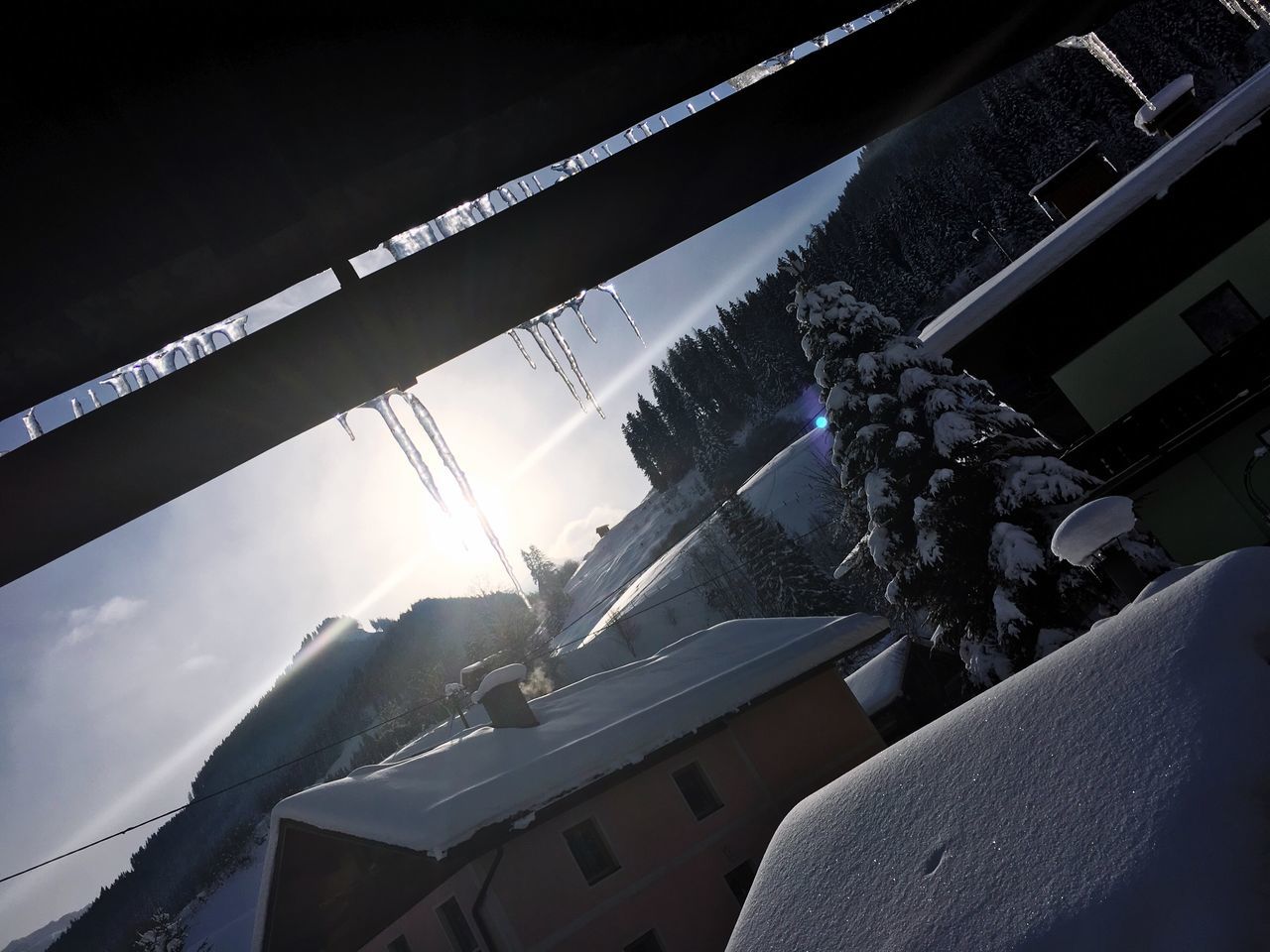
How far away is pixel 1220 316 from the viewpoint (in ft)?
42.9

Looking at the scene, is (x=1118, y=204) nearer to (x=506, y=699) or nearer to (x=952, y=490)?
(x=952, y=490)

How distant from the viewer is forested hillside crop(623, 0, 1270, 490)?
226 ft

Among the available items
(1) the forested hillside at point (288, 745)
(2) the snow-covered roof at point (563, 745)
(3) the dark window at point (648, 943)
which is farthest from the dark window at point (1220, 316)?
(1) the forested hillside at point (288, 745)

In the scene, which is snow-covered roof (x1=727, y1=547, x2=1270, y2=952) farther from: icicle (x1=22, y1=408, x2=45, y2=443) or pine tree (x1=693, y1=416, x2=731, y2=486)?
pine tree (x1=693, y1=416, x2=731, y2=486)

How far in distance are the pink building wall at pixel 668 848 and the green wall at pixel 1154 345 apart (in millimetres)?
8445

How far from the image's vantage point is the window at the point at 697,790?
13828mm

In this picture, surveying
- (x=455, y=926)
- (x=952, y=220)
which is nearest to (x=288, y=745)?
(x=952, y=220)

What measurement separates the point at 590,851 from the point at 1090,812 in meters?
12.2

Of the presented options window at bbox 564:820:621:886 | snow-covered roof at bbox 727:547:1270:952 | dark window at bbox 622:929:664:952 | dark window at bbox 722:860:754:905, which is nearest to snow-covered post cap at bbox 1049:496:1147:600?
snow-covered roof at bbox 727:547:1270:952

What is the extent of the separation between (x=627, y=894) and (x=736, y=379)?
90958 mm

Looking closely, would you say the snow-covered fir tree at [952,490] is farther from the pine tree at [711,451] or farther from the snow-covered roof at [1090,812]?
the pine tree at [711,451]

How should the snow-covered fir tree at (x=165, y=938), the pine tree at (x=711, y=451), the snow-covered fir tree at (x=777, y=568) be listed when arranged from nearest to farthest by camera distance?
the snow-covered fir tree at (x=777, y=568)
the snow-covered fir tree at (x=165, y=938)
the pine tree at (x=711, y=451)

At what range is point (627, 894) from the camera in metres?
12.3

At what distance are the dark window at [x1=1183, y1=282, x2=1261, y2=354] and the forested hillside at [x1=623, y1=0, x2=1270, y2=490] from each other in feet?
127
